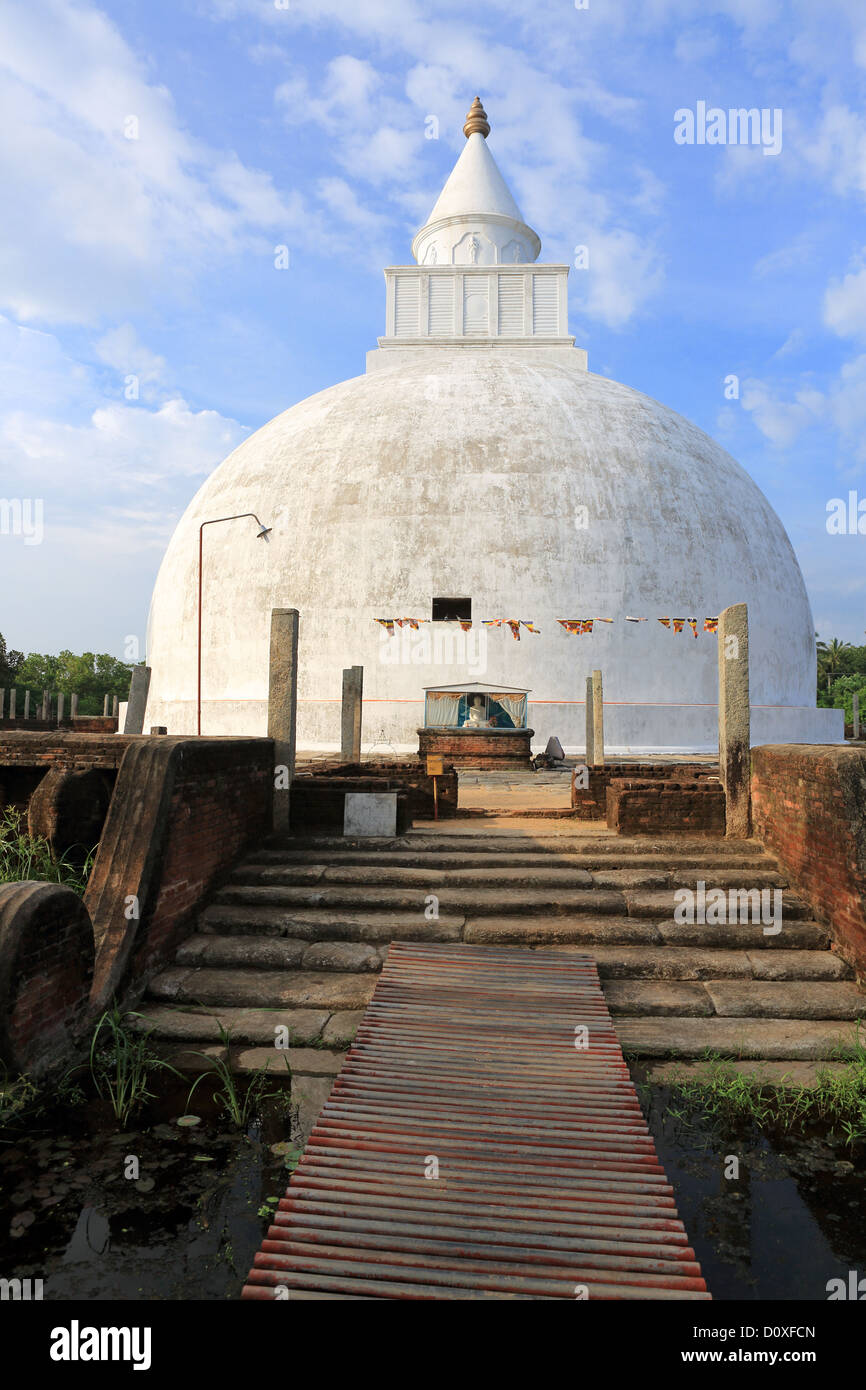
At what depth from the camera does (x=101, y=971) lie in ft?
13.4

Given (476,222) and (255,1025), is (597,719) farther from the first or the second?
(476,222)

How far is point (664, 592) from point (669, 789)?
1054 cm

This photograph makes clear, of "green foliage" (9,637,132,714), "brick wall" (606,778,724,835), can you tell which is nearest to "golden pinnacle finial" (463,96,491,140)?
"brick wall" (606,778,724,835)

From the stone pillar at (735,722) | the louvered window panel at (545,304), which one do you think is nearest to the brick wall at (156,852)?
the stone pillar at (735,722)

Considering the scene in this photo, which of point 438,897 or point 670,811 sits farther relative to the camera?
point 670,811

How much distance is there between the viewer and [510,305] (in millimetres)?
21109

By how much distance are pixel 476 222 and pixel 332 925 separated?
22655 millimetres

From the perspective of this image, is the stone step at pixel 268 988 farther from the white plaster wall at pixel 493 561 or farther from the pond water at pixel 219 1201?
the white plaster wall at pixel 493 561

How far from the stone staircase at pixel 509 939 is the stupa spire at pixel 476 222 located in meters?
20.8

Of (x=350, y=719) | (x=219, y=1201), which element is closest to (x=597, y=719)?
(x=350, y=719)

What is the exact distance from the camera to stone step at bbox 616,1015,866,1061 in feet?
12.4

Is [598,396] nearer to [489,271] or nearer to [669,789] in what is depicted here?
[489,271]

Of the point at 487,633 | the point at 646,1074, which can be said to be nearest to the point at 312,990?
the point at 646,1074
